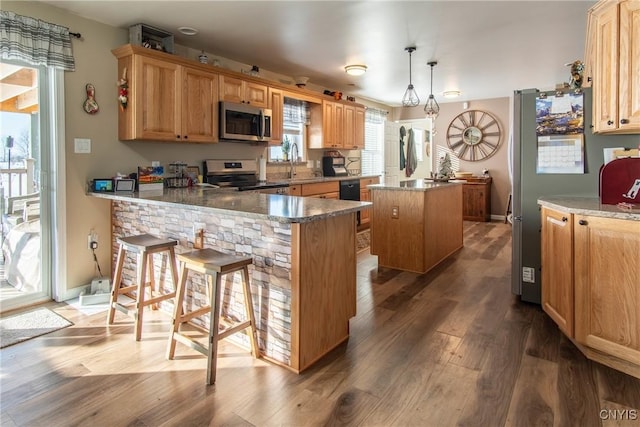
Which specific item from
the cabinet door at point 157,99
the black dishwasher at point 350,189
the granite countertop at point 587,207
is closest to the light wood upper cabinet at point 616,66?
the granite countertop at point 587,207

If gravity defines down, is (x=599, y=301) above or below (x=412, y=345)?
above

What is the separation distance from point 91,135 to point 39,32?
0.82 metres

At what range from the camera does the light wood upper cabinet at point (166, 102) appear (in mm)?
3303

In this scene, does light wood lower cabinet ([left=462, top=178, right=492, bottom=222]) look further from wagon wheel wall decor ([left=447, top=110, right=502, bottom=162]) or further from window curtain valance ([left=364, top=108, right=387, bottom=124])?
window curtain valance ([left=364, top=108, right=387, bottom=124])

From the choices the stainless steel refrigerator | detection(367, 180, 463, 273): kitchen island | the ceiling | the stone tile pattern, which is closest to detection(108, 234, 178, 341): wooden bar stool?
the stone tile pattern

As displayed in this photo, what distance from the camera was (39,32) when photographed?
294cm

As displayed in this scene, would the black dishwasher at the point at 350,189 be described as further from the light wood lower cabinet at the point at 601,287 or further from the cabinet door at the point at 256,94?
the light wood lower cabinet at the point at 601,287

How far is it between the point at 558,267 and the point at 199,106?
3355mm

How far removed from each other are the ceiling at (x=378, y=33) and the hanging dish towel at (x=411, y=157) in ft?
7.07

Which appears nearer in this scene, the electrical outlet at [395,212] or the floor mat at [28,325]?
the floor mat at [28,325]

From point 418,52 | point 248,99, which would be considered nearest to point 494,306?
point 418,52

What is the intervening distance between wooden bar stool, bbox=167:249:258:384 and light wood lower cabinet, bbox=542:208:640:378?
1.90m

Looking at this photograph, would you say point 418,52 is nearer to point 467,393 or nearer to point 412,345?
point 412,345

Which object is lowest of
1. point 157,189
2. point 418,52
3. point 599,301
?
point 599,301
